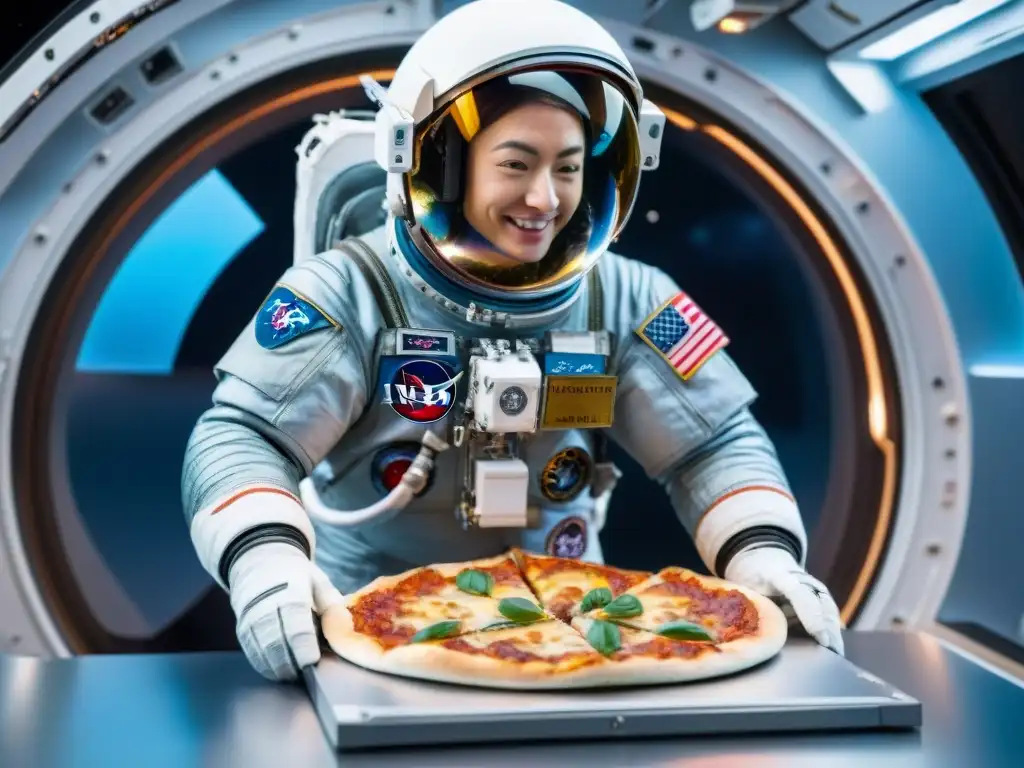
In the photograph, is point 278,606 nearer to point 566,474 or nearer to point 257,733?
point 257,733

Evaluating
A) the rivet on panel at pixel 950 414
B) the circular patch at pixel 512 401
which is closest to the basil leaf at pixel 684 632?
the circular patch at pixel 512 401

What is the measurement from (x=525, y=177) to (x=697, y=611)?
770mm

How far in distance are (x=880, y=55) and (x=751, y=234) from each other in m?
0.59

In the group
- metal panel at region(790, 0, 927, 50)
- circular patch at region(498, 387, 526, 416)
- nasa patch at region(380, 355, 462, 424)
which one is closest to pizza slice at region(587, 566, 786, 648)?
circular patch at region(498, 387, 526, 416)

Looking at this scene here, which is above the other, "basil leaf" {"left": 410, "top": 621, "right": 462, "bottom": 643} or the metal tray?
"basil leaf" {"left": 410, "top": 621, "right": 462, "bottom": 643}

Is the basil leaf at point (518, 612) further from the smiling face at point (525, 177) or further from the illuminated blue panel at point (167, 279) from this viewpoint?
the illuminated blue panel at point (167, 279)

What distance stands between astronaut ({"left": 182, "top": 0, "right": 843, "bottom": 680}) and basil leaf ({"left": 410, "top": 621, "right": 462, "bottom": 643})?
0.21m

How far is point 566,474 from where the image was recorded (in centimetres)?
223

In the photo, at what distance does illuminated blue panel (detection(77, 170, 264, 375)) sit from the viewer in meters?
2.91

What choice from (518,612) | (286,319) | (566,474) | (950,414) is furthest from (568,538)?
(950,414)

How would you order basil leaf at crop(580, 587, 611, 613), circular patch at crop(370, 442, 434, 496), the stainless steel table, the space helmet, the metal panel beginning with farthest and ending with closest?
the metal panel
circular patch at crop(370, 442, 434, 496)
the space helmet
basil leaf at crop(580, 587, 611, 613)
the stainless steel table

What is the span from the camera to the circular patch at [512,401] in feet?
6.50

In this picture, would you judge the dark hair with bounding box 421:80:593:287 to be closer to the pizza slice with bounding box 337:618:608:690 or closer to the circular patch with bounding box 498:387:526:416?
the circular patch with bounding box 498:387:526:416

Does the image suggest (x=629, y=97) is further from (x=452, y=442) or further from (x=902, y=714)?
(x=902, y=714)
